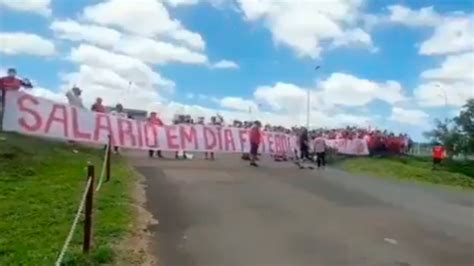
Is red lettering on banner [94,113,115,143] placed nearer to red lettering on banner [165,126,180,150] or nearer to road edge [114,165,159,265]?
red lettering on banner [165,126,180,150]

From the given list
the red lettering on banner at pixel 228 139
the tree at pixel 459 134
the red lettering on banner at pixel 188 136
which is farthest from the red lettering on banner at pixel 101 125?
the tree at pixel 459 134

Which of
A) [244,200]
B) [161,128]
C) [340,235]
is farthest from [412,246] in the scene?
[161,128]

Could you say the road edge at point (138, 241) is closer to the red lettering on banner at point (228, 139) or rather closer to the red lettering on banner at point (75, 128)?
the red lettering on banner at point (75, 128)

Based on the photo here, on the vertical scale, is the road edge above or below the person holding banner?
below

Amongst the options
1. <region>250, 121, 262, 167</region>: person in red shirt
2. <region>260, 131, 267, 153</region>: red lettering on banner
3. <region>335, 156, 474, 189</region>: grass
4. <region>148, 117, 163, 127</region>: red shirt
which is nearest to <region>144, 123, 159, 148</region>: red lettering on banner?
<region>148, 117, 163, 127</region>: red shirt

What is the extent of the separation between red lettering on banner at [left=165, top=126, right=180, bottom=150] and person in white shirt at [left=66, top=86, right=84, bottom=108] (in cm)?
389

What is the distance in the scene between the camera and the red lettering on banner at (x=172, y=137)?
1038 inches

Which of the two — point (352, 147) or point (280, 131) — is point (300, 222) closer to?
point (280, 131)

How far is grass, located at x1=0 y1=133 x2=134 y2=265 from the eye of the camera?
882 cm

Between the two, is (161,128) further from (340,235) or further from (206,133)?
(340,235)

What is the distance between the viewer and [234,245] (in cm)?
1020

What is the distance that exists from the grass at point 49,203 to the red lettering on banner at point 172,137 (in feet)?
18.2

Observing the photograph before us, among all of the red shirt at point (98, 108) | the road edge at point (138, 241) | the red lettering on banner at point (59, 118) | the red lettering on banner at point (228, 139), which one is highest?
the red shirt at point (98, 108)

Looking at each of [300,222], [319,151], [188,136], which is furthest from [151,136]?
[300,222]
